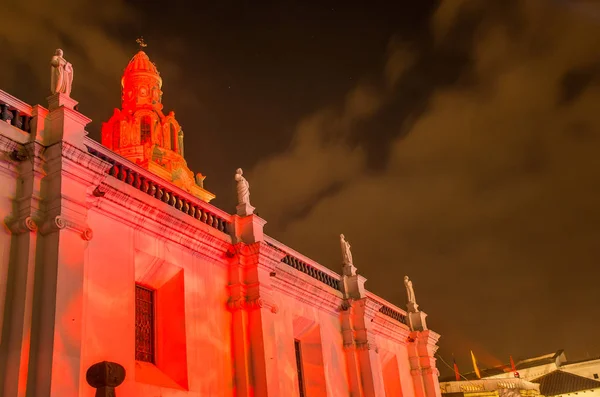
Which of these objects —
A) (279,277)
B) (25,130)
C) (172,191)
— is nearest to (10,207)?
(25,130)

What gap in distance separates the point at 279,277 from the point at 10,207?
8557 mm

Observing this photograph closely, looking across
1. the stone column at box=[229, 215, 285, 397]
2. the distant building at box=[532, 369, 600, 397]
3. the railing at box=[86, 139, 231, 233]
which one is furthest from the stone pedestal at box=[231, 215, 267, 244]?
the distant building at box=[532, 369, 600, 397]

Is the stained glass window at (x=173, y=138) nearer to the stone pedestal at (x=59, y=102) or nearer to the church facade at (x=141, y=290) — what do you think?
the church facade at (x=141, y=290)

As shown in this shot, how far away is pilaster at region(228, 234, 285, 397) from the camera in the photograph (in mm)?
16266

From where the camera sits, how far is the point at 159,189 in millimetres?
15883

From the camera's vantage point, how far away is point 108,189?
45.5 feet

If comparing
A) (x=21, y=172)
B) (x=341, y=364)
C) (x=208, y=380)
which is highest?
(x=21, y=172)

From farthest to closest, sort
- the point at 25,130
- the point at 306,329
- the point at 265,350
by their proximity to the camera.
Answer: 1. the point at 306,329
2. the point at 265,350
3. the point at 25,130

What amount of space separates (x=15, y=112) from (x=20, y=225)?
2.41 m

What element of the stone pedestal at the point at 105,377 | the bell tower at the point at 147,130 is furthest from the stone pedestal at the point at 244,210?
the bell tower at the point at 147,130

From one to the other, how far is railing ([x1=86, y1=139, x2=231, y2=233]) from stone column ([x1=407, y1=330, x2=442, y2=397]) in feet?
40.9

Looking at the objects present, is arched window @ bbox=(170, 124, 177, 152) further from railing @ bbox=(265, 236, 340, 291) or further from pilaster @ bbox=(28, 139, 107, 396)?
pilaster @ bbox=(28, 139, 107, 396)

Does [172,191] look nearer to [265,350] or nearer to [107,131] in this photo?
[265,350]

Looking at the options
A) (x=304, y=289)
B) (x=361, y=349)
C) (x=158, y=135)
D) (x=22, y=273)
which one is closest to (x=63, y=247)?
(x=22, y=273)
